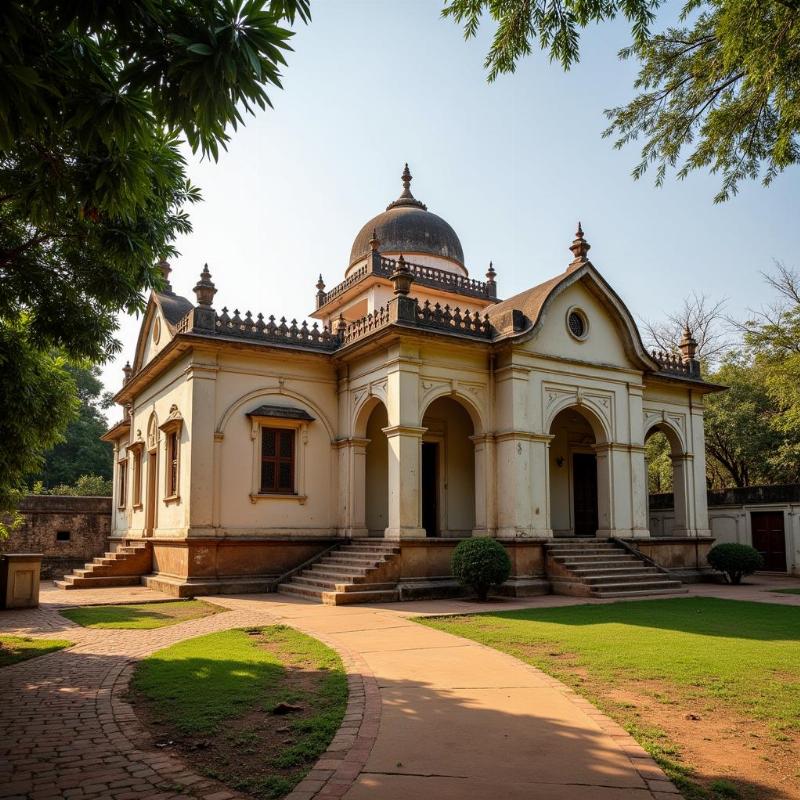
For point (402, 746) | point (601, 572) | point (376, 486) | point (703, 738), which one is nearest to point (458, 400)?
point (376, 486)

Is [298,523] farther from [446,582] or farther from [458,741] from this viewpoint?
→ [458,741]

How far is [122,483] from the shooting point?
1028 inches

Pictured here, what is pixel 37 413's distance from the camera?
8984 mm

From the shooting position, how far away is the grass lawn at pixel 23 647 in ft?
27.5

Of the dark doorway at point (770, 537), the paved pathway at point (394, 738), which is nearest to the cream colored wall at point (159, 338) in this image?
the paved pathway at point (394, 738)

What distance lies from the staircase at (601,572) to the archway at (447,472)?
353 centimetres

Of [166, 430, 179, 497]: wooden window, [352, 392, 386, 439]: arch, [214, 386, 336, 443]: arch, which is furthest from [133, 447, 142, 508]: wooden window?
[352, 392, 386, 439]: arch

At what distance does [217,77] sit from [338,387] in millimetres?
15239

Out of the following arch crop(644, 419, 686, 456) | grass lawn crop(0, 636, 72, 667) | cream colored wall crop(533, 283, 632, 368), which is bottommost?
grass lawn crop(0, 636, 72, 667)

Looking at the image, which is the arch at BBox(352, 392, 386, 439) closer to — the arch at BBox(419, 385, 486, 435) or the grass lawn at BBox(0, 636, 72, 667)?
the arch at BBox(419, 385, 486, 435)

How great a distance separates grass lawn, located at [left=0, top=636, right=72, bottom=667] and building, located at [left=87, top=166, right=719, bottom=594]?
19.2 feet

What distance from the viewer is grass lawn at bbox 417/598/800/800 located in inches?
186

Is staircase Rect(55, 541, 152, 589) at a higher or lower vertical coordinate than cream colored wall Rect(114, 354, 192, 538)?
lower

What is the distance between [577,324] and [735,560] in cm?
743
